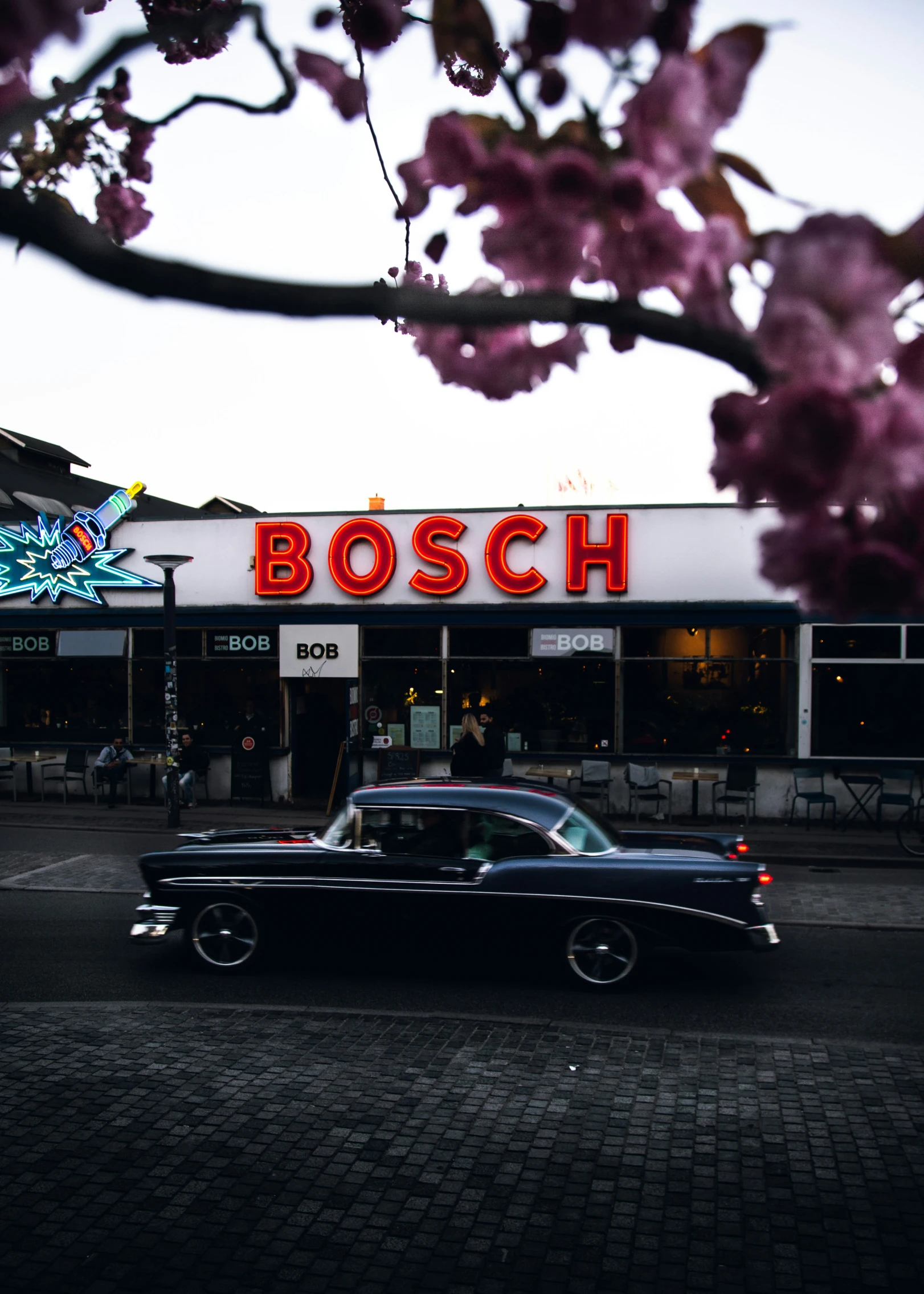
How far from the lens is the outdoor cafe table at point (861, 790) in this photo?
52.9 ft

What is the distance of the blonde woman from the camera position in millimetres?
13672

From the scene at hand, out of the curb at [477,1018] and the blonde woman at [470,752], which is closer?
the curb at [477,1018]

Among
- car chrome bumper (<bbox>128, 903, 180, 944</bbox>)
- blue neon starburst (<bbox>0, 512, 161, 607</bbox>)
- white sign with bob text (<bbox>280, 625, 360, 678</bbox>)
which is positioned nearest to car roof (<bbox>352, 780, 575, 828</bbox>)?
car chrome bumper (<bbox>128, 903, 180, 944</bbox>)

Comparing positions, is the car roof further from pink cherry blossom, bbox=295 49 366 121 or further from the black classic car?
pink cherry blossom, bbox=295 49 366 121

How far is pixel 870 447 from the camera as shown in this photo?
5.73 feet

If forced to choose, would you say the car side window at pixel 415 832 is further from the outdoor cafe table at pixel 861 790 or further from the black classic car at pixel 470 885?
the outdoor cafe table at pixel 861 790

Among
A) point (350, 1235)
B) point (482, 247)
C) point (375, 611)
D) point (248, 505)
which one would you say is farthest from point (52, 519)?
point (248, 505)

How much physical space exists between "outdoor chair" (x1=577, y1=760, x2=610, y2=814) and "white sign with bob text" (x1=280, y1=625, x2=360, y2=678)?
443cm

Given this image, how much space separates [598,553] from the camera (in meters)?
17.6

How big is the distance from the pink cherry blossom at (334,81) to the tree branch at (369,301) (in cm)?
107

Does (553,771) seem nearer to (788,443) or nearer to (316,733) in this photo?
(316,733)

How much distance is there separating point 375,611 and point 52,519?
6753mm

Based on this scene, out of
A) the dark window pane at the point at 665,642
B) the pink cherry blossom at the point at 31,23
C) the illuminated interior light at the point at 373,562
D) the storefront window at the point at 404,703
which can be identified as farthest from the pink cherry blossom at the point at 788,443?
the illuminated interior light at the point at 373,562

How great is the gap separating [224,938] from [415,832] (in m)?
1.77
